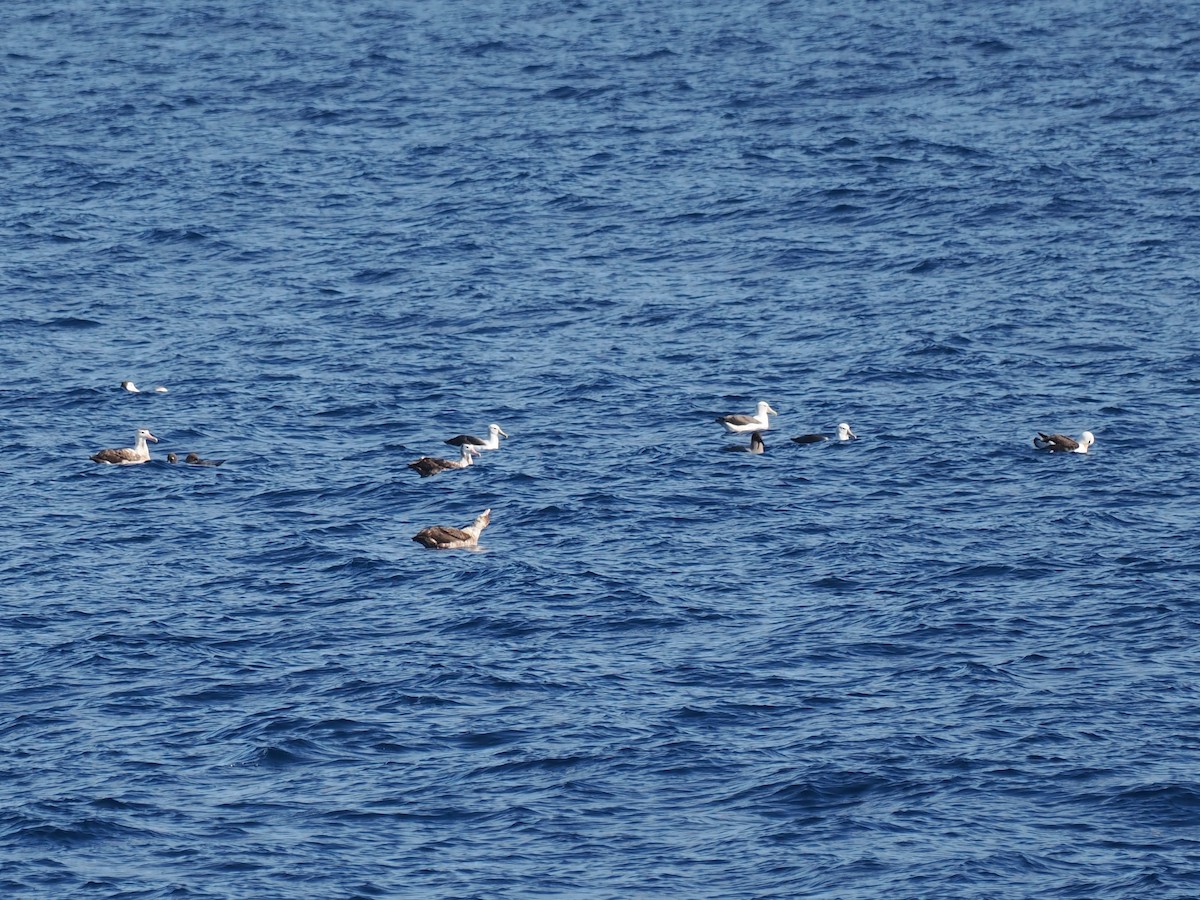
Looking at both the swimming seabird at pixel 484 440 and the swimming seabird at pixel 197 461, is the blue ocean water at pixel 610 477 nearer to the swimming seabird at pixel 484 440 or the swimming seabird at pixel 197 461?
the swimming seabird at pixel 484 440

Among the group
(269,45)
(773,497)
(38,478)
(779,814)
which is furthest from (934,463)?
(269,45)

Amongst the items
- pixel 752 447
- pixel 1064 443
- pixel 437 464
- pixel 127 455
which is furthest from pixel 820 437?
pixel 127 455

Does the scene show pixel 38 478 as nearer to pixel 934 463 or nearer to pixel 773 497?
pixel 773 497

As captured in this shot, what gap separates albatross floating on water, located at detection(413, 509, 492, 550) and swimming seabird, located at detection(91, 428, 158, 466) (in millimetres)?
9130

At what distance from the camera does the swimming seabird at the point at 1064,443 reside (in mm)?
49531

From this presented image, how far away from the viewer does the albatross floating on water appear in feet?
147

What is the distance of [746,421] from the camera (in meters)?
51.9

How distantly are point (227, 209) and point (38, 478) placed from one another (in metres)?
25.8

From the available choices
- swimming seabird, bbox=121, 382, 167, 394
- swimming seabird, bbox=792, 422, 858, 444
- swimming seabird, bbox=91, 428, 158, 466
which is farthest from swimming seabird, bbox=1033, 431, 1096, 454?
swimming seabird, bbox=121, 382, 167, 394

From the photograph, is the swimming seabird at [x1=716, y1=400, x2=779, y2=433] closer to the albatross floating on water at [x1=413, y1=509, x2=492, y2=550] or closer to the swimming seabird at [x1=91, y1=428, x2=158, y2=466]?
the albatross floating on water at [x1=413, y1=509, x2=492, y2=550]

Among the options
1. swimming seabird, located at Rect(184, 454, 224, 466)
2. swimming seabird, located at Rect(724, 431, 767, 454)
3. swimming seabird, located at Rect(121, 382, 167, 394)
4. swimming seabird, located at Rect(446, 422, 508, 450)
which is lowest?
swimming seabird, located at Rect(121, 382, 167, 394)

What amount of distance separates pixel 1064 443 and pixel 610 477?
Answer: 10777 millimetres

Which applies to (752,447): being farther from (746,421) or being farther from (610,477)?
(610,477)

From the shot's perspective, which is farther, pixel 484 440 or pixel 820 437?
pixel 484 440
